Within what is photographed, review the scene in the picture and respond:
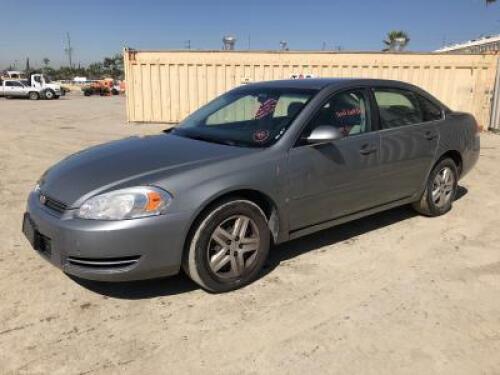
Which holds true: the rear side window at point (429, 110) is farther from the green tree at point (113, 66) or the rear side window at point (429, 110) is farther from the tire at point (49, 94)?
the green tree at point (113, 66)

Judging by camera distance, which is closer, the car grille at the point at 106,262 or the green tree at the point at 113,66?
the car grille at the point at 106,262

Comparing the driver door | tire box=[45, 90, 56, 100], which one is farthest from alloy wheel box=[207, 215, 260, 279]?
tire box=[45, 90, 56, 100]

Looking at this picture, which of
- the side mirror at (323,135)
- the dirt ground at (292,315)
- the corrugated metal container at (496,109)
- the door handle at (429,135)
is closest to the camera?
the dirt ground at (292,315)

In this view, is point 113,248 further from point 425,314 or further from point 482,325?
point 482,325

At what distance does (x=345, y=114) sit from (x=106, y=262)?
2.42 metres

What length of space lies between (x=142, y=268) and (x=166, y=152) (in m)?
1.00

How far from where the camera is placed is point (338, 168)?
4199 millimetres

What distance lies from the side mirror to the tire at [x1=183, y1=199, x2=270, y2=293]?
0.73 meters

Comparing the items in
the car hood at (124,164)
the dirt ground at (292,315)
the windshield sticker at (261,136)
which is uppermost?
the windshield sticker at (261,136)

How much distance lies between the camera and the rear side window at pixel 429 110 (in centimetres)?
529

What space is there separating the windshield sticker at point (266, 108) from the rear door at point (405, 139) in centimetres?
102

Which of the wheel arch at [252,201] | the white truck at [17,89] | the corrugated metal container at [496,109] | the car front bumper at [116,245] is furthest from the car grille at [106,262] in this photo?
the white truck at [17,89]

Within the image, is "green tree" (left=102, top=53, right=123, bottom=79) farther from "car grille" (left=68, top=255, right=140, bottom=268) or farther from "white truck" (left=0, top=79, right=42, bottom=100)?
"car grille" (left=68, top=255, right=140, bottom=268)

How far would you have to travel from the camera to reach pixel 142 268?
327cm
